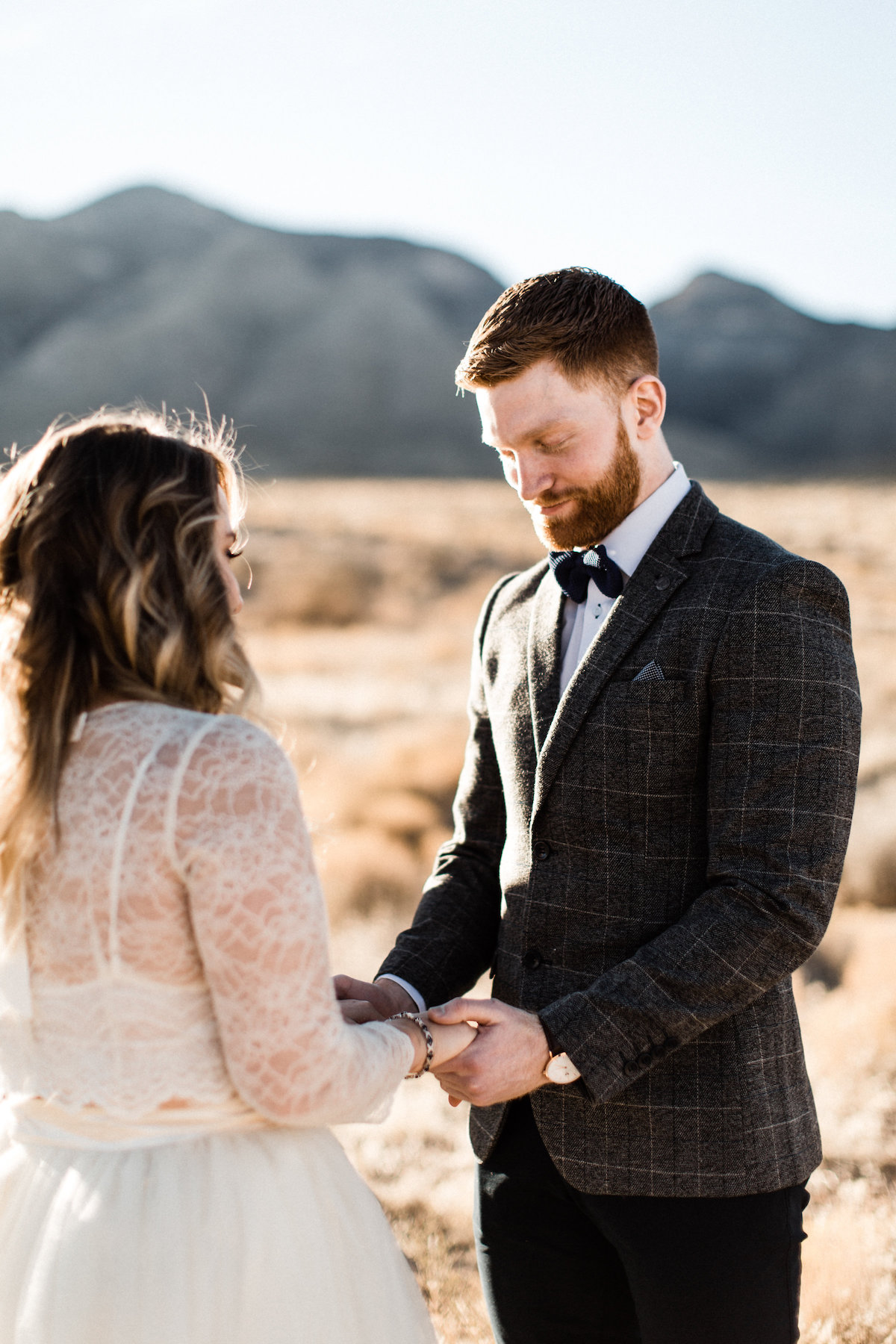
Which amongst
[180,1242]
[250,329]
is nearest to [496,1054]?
[180,1242]

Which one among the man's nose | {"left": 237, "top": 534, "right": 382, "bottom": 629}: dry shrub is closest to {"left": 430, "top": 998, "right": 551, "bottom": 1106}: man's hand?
the man's nose

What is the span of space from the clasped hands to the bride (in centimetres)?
29

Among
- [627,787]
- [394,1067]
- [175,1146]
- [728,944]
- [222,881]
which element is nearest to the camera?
[222,881]

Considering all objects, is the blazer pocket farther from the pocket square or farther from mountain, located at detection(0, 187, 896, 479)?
mountain, located at detection(0, 187, 896, 479)

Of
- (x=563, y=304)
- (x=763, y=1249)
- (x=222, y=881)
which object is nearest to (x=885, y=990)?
(x=763, y=1249)

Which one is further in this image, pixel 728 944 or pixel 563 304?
pixel 563 304

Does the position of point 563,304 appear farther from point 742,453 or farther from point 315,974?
point 742,453

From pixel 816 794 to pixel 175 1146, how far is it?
1.01 meters

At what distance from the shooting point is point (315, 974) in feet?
4.20

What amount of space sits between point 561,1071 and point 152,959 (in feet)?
2.37

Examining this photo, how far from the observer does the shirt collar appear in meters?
1.94

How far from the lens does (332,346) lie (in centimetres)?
9262

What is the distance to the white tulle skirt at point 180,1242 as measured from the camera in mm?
1291

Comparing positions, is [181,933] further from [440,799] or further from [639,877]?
[440,799]
